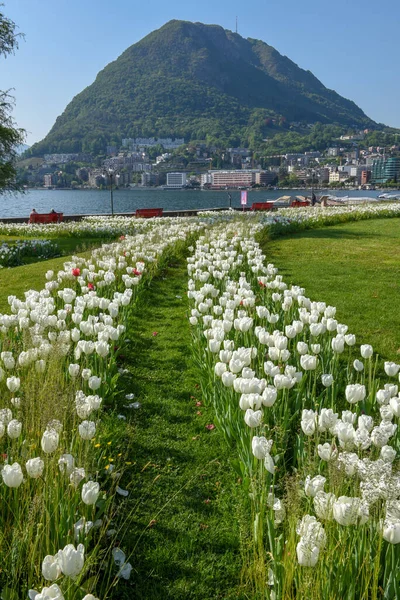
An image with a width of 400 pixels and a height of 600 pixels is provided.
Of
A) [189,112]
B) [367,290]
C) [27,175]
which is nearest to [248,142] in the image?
[189,112]

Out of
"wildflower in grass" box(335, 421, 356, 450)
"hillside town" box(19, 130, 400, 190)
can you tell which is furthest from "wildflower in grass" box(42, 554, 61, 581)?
"hillside town" box(19, 130, 400, 190)

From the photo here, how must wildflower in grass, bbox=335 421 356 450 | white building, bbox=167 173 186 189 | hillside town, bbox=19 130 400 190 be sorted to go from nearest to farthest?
wildflower in grass, bbox=335 421 356 450, hillside town, bbox=19 130 400 190, white building, bbox=167 173 186 189

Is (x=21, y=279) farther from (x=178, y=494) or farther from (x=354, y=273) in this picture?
(x=178, y=494)

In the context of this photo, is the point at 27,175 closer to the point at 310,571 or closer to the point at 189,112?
the point at 189,112

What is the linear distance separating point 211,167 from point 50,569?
148 metres

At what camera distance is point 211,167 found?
14512 centimetres

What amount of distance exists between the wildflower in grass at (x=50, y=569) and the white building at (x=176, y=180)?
122366 millimetres

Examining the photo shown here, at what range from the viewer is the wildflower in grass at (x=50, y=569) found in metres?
1.89

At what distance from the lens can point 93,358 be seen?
4.54 meters

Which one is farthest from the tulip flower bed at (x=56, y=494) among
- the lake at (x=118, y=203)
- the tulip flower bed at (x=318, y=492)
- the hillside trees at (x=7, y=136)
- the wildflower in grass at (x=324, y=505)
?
the lake at (x=118, y=203)

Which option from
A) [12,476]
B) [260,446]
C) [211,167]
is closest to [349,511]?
[260,446]

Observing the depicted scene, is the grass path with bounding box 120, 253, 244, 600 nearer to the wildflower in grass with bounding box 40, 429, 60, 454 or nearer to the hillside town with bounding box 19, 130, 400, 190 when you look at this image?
the wildflower in grass with bounding box 40, 429, 60, 454

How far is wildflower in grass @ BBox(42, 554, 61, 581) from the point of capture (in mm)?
1892

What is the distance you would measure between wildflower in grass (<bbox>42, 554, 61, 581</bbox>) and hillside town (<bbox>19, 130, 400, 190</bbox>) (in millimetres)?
97936
